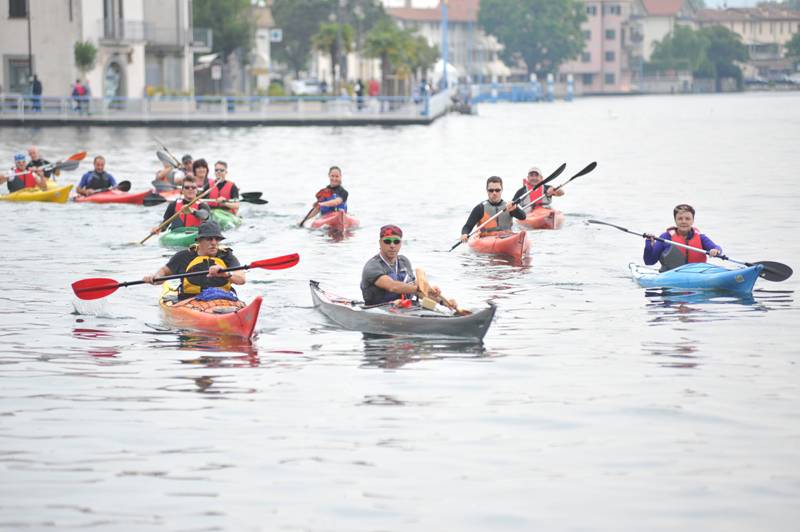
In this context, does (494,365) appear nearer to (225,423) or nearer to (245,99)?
(225,423)

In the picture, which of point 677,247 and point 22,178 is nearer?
point 677,247

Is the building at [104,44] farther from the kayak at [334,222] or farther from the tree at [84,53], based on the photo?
the kayak at [334,222]

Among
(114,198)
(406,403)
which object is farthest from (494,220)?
(114,198)

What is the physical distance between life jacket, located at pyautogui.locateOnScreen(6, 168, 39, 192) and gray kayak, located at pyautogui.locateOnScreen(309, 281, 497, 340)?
18.3m

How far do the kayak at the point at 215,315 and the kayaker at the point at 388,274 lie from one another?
131 centimetres

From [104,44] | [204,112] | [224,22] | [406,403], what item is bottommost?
[406,403]

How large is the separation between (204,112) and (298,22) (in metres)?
64.9

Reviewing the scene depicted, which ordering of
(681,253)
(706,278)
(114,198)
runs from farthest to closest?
(114,198)
(681,253)
(706,278)

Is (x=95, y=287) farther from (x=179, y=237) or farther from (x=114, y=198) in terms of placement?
(x=114, y=198)

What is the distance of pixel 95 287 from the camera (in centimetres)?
1648

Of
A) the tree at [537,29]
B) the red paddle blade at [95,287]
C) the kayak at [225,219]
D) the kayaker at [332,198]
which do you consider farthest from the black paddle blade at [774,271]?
the tree at [537,29]

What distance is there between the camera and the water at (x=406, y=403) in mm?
9516

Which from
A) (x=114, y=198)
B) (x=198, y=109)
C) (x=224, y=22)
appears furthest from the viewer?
(x=224, y=22)

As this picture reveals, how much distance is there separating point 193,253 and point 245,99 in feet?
174
